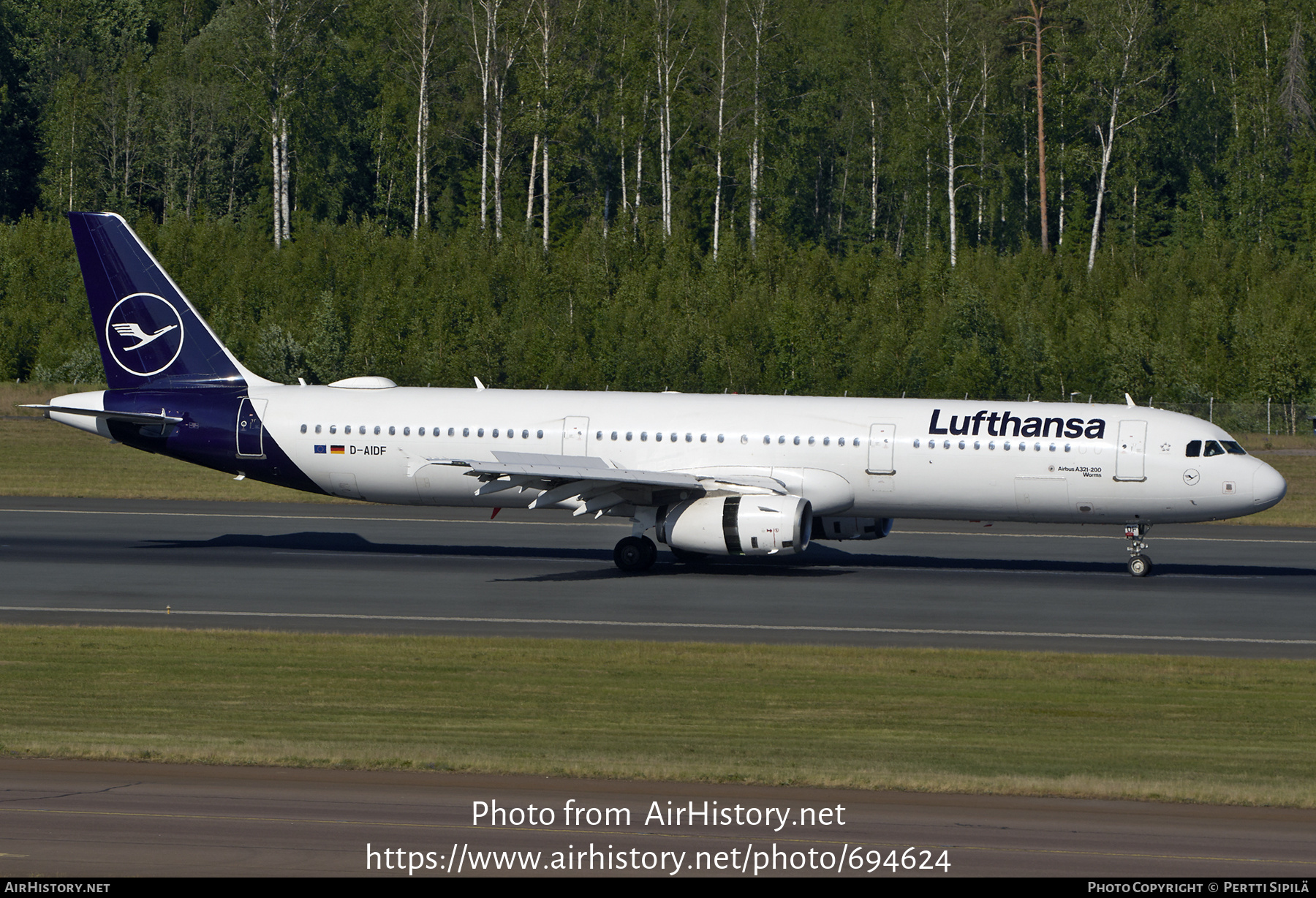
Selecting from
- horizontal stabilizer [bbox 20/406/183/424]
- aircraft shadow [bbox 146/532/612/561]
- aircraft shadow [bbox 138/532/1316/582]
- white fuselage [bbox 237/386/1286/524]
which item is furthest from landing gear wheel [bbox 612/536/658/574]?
horizontal stabilizer [bbox 20/406/183/424]

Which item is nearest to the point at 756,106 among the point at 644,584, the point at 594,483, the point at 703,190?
the point at 703,190

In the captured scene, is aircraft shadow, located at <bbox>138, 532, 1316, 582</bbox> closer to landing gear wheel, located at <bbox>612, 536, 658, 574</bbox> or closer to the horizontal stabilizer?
landing gear wheel, located at <bbox>612, 536, 658, 574</bbox>

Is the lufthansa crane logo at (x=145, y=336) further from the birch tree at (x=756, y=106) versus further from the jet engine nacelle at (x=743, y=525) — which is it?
the birch tree at (x=756, y=106)

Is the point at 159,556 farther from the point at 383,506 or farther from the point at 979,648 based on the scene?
the point at 979,648

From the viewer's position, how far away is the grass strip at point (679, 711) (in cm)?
1573

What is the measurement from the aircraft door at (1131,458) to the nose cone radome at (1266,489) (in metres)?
2.28

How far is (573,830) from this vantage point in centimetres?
1303

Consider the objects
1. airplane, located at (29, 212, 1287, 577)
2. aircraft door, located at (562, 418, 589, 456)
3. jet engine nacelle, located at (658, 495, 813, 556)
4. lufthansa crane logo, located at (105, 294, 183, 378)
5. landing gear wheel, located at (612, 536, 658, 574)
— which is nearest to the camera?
jet engine nacelle, located at (658, 495, 813, 556)

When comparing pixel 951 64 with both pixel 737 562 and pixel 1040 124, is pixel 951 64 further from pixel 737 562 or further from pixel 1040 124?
pixel 737 562

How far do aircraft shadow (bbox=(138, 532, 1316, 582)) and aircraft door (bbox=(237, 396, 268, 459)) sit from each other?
2.40m

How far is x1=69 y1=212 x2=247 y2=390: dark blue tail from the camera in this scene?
36312mm

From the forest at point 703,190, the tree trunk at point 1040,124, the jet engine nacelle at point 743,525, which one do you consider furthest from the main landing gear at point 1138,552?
the tree trunk at point 1040,124

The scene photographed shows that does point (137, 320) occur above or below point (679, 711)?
above

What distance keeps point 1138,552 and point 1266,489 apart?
2.97 meters
